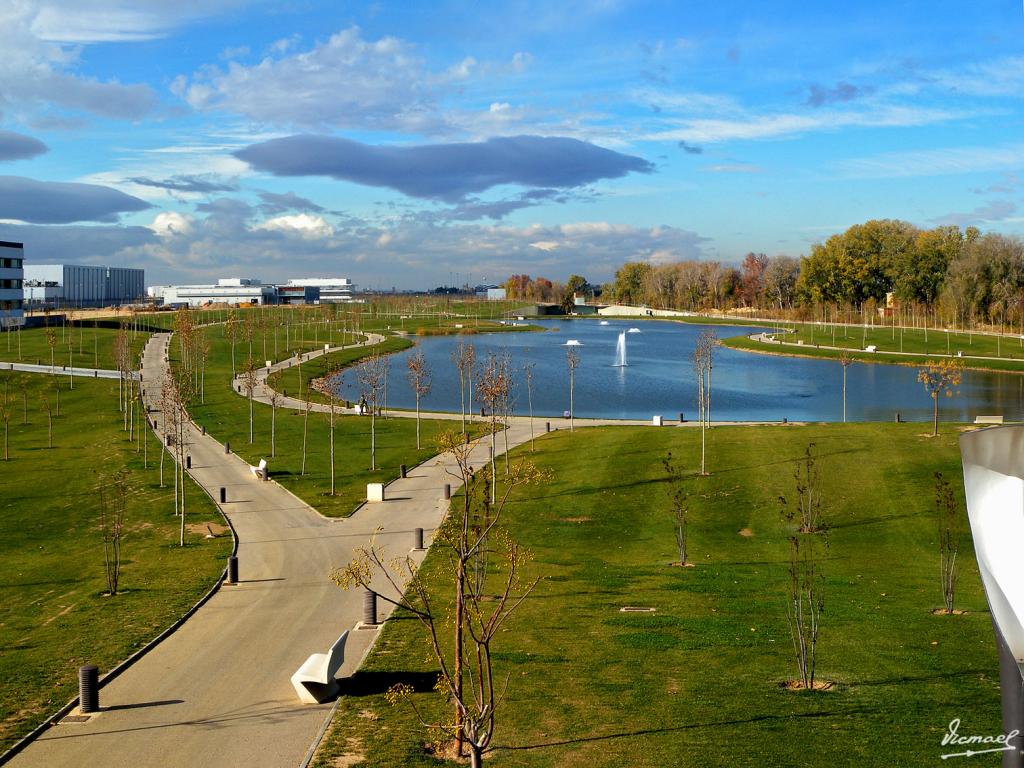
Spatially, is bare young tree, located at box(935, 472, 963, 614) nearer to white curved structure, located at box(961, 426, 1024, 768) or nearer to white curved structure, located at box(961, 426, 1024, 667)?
white curved structure, located at box(961, 426, 1024, 768)

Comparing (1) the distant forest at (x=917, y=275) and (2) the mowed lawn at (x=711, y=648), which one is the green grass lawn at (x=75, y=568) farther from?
(1) the distant forest at (x=917, y=275)

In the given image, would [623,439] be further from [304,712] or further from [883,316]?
[883,316]

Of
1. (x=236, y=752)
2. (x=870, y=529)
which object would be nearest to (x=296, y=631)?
(x=236, y=752)

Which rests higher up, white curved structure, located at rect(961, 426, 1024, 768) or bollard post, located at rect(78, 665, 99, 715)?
white curved structure, located at rect(961, 426, 1024, 768)

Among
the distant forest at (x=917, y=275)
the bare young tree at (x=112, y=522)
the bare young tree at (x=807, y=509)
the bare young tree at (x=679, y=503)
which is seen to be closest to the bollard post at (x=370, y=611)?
the bare young tree at (x=112, y=522)

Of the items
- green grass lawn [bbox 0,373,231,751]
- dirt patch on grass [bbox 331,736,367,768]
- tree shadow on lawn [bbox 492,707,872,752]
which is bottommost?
green grass lawn [bbox 0,373,231,751]

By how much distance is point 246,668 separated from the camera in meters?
20.0

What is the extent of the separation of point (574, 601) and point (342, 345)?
10790 cm

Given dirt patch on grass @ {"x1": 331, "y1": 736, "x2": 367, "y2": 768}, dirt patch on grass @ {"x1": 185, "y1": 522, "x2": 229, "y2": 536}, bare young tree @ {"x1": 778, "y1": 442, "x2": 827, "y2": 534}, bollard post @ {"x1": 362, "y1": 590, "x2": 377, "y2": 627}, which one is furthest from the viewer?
dirt patch on grass @ {"x1": 185, "y1": 522, "x2": 229, "y2": 536}

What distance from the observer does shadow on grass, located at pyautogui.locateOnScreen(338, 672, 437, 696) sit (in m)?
18.8

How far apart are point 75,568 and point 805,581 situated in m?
24.5

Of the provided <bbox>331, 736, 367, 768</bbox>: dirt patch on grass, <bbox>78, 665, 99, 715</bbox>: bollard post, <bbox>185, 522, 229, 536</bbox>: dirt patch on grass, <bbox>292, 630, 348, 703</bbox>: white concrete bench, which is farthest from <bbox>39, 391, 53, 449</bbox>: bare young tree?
<bbox>331, 736, 367, 768</bbox>: dirt patch on grass

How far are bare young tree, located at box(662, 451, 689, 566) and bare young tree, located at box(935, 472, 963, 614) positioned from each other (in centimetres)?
737

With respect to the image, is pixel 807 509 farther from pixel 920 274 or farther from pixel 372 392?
pixel 920 274
